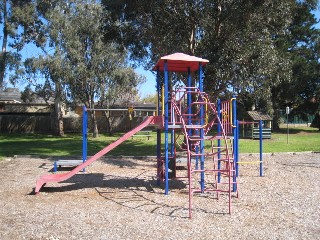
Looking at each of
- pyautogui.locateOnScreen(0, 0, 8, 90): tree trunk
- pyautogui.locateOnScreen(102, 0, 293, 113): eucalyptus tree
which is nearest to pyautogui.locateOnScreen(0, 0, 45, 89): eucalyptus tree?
pyautogui.locateOnScreen(0, 0, 8, 90): tree trunk

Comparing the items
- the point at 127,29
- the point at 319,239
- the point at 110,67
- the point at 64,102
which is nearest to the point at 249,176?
the point at 319,239

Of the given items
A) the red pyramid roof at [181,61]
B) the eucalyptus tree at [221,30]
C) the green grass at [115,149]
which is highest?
the eucalyptus tree at [221,30]

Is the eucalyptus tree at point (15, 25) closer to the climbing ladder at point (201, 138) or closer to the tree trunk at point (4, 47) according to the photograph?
the tree trunk at point (4, 47)

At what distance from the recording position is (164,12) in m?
13.4

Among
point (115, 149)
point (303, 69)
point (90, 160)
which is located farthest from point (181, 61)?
point (303, 69)

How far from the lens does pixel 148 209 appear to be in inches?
261

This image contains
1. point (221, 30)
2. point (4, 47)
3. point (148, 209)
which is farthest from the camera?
point (4, 47)

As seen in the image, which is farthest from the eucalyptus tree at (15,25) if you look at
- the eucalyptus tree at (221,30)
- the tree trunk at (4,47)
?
the eucalyptus tree at (221,30)

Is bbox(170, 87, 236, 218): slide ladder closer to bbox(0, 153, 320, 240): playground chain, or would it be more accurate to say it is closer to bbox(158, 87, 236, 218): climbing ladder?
bbox(158, 87, 236, 218): climbing ladder

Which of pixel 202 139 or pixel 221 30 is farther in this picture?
pixel 221 30

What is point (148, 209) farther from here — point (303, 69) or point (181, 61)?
point (303, 69)

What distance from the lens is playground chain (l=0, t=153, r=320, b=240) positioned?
529 cm

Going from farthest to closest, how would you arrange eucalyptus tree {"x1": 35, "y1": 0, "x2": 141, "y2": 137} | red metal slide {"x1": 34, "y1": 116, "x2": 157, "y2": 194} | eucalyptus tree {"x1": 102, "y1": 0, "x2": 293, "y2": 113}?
eucalyptus tree {"x1": 35, "y1": 0, "x2": 141, "y2": 137} → eucalyptus tree {"x1": 102, "y1": 0, "x2": 293, "y2": 113} → red metal slide {"x1": 34, "y1": 116, "x2": 157, "y2": 194}

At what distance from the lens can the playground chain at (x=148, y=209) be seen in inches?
208
